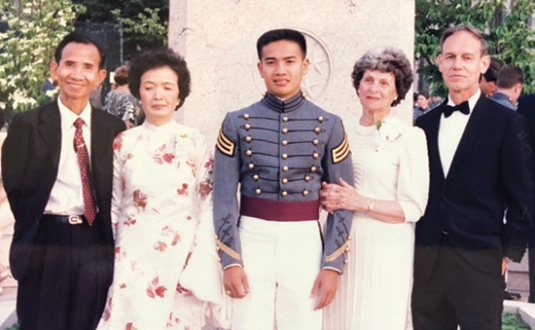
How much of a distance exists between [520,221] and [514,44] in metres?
7.25

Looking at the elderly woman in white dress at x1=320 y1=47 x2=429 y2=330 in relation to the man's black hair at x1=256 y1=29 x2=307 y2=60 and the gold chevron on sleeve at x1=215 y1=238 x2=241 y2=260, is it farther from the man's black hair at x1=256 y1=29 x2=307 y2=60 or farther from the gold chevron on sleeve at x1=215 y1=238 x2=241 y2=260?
the gold chevron on sleeve at x1=215 y1=238 x2=241 y2=260

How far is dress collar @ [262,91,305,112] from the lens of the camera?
325 cm

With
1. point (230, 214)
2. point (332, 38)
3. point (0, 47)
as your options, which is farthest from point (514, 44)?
point (230, 214)

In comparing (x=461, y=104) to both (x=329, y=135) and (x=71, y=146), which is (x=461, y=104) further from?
(x=71, y=146)

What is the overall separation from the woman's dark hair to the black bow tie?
1.17 m

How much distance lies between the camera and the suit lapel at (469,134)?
343 centimetres

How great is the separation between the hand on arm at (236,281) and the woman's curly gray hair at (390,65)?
101 centimetres

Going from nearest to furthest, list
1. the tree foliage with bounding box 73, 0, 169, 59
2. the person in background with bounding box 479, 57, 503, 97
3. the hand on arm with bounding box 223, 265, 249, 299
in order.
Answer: the hand on arm with bounding box 223, 265, 249, 299 → the person in background with bounding box 479, 57, 503, 97 → the tree foliage with bounding box 73, 0, 169, 59

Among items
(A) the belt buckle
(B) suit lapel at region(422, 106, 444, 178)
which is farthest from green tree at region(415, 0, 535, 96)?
(A) the belt buckle

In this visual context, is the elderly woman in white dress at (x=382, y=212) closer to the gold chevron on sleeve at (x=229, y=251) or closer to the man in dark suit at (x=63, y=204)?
the gold chevron on sleeve at (x=229, y=251)

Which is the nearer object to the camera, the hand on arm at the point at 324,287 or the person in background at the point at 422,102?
the hand on arm at the point at 324,287

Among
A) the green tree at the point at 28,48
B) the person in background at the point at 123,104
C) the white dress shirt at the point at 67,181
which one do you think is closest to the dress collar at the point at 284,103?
the white dress shirt at the point at 67,181

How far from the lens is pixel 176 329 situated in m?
3.48

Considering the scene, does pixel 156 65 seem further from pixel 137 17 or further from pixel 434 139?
pixel 137 17
